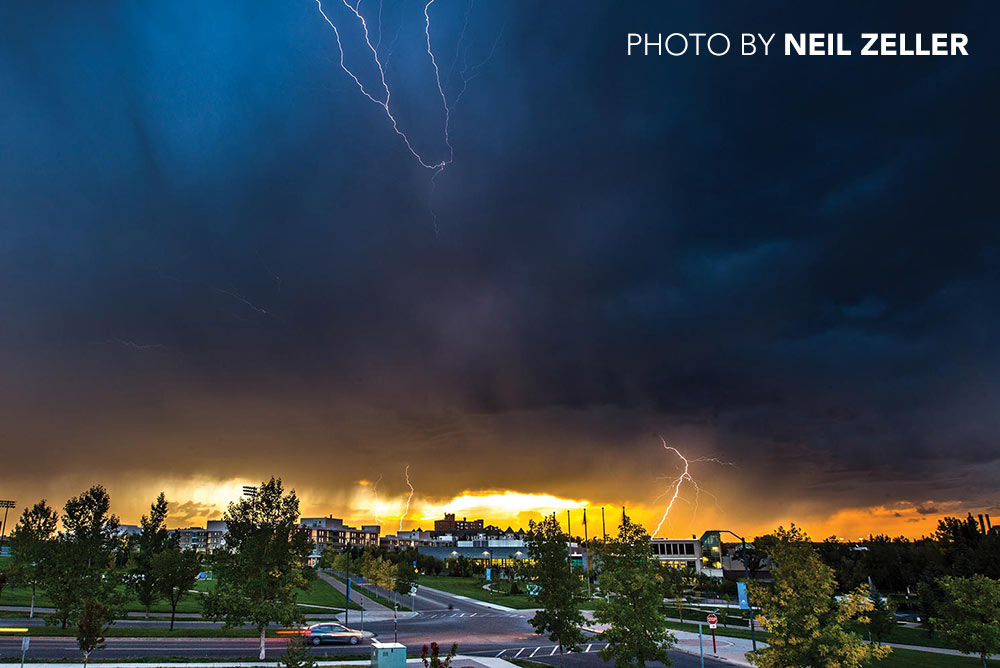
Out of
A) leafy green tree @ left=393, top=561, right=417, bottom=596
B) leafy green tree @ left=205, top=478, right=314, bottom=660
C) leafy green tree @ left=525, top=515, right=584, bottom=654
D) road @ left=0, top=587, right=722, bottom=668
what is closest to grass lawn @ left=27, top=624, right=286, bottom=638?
road @ left=0, top=587, right=722, bottom=668

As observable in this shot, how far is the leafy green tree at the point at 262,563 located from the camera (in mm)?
32312

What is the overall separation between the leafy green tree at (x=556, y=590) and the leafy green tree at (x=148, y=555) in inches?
1320

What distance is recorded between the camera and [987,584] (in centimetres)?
3048

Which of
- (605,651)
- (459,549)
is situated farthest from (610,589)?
(459,549)

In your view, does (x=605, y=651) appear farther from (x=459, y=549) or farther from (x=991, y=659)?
(x=459, y=549)

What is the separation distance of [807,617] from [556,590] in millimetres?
13846

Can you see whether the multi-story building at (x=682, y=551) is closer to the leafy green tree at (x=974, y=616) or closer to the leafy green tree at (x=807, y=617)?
the leafy green tree at (x=974, y=616)

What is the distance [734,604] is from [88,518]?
74434mm

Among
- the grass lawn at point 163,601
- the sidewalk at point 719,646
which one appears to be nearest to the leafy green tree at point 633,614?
the sidewalk at point 719,646

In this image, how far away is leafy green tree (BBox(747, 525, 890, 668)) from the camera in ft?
59.5

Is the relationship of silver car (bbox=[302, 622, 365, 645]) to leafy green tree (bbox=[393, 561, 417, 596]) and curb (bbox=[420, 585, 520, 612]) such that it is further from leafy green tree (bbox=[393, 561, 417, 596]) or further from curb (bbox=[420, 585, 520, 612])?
curb (bbox=[420, 585, 520, 612])

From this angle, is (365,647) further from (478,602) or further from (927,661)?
(478,602)

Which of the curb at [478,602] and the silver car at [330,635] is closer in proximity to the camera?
the silver car at [330,635]

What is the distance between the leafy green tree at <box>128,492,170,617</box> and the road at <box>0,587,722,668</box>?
8.02 m
